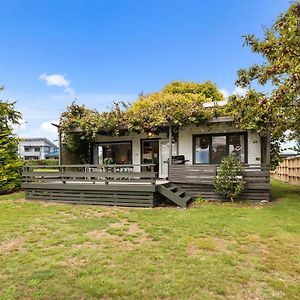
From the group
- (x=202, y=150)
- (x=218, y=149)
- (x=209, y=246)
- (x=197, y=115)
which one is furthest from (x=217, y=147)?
(x=209, y=246)

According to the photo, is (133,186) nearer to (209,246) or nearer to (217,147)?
(217,147)

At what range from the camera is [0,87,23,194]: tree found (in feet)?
43.8

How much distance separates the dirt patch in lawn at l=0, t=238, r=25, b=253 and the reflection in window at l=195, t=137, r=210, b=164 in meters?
8.62

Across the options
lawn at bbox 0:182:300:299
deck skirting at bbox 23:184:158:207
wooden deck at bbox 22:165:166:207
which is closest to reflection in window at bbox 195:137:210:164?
wooden deck at bbox 22:165:166:207

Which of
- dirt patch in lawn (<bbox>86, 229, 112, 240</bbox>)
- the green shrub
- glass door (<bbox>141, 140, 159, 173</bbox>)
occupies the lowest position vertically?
dirt patch in lawn (<bbox>86, 229, 112, 240</bbox>)

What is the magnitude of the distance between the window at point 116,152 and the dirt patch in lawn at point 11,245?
8950 millimetres

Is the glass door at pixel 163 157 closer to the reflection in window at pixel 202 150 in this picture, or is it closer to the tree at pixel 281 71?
the reflection in window at pixel 202 150

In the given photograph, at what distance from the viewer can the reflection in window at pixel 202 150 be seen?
12680mm

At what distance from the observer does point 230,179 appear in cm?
984

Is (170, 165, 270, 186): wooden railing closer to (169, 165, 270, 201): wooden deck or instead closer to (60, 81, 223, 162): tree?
(169, 165, 270, 201): wooden deck

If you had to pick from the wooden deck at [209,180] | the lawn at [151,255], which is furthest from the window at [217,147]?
the lawn at [151,255]

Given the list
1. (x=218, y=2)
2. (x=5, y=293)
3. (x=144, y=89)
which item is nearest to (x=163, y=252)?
(x=5, y=293)

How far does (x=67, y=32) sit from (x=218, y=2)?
7217 millimetres

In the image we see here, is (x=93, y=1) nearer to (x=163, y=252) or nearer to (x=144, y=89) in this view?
(x=163, y=252)
